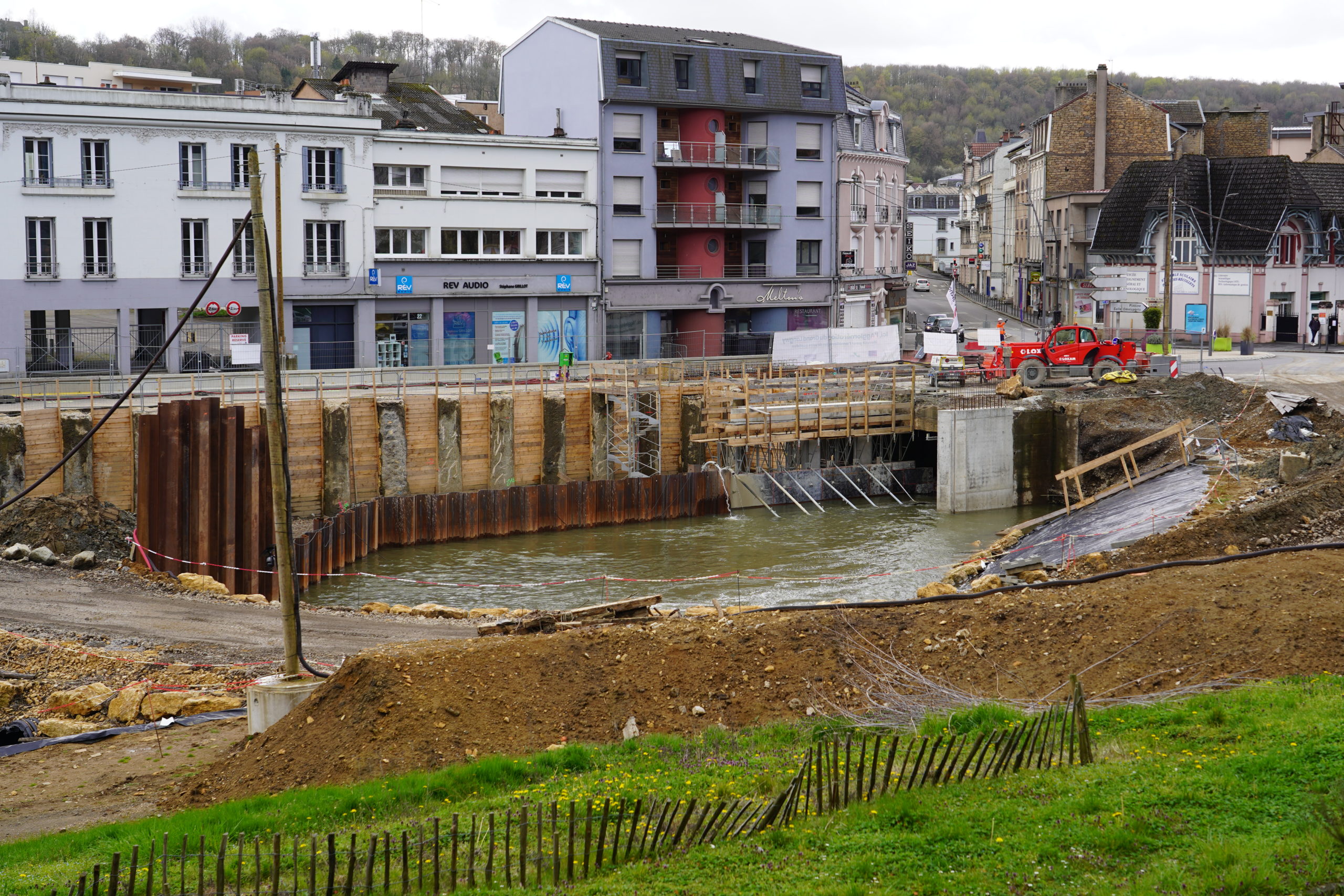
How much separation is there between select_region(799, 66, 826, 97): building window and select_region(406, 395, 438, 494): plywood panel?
3171 centimetres

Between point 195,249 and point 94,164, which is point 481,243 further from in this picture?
point 94,164

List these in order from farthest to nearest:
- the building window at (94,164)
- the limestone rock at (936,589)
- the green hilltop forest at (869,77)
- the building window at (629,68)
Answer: the green hilltop forest at (869,77)
the building window at (629,68)
the building window at (94,164)
the limestone rock at (936,589)

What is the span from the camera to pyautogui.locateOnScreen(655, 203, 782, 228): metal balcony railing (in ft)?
197

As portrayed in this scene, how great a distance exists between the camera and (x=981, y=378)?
47406 mm

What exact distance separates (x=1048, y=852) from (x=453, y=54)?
5376 inches

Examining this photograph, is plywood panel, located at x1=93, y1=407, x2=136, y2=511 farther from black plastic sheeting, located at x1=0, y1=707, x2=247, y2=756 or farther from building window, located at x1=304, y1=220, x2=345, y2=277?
building window, located at x1=304, y1=220, x2=345, y2=277

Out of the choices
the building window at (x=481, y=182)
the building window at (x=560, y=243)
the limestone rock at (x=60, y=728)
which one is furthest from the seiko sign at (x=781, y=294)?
the limestone rock at (x=60, y=728)

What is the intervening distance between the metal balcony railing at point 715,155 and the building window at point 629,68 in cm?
310

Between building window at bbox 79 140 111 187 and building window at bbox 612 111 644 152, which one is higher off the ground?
building window at bbox 612 111 644 152

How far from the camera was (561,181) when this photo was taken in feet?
190

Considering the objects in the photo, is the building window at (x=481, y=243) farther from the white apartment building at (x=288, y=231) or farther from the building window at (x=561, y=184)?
the building window at (x=561, y=184)

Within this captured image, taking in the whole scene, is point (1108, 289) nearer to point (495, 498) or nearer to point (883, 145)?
A: point (883, 145)

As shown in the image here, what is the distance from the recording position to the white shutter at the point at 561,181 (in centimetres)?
5734

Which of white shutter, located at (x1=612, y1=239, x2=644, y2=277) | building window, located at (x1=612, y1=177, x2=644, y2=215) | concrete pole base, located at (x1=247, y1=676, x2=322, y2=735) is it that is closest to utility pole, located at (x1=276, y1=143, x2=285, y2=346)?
concrete pole base, located at (x1=247, y1=676, x2=322, y2=735)
